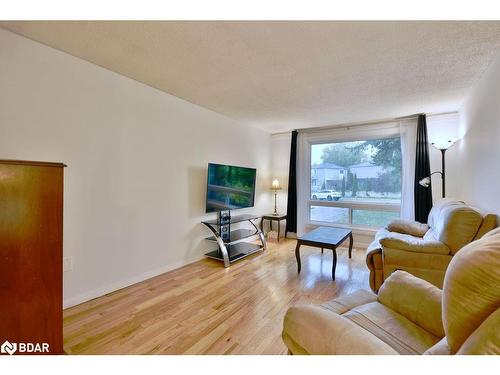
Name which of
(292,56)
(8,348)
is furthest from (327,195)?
(8,348)

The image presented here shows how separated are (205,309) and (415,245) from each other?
6.76 ft

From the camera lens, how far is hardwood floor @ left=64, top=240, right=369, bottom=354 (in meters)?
1.68

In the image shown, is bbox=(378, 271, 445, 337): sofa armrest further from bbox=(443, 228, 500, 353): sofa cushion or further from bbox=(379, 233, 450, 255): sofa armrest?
bbox=(379, 233, 450, 255): sofa armrest

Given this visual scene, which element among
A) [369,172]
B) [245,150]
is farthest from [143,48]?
[369,172]

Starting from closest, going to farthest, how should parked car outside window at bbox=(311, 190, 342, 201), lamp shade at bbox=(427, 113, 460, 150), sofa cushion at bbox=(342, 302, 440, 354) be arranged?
1. sofa cushion at bbox=(342, 302, 440, 354)
2. lamp shade at bbox=(427, 113, 460, 150)
3. parked car outside window at bbox=(311, 190, 342, 201)

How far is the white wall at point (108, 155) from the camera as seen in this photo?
1.89m

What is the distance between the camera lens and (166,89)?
2.83 meters

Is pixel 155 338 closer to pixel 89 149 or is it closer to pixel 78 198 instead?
pixel 78 198

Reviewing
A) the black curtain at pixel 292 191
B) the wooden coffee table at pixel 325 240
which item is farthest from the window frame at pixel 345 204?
the wooden coffee table at pixel 325 240

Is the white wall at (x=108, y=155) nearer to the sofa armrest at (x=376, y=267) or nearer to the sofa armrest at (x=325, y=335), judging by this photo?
the sofa armrest at (x=325, y=335)

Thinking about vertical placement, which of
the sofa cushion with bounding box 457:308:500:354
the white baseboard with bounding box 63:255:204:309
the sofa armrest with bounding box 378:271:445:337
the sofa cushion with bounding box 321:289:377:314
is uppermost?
the sofa cushion with bounding box 457:308:500:354

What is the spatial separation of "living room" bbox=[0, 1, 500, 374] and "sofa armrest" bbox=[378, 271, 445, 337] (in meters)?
0.01

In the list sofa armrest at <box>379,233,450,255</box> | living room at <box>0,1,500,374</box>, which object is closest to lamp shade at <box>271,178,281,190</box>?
living room at <box>0,1,500,374</box>

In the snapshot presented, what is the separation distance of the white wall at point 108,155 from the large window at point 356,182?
8.29 feet
